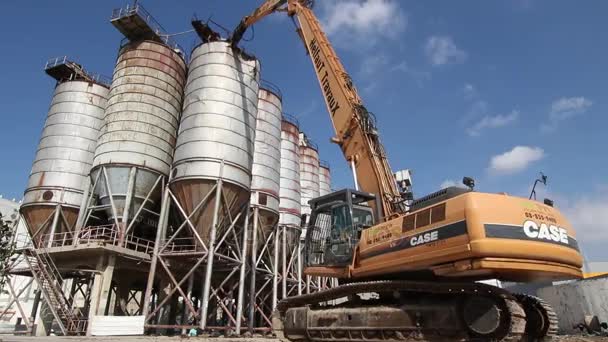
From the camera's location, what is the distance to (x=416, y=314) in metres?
7.18

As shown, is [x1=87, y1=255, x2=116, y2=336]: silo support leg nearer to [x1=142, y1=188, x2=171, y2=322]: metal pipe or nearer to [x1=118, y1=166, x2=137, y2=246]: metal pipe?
[x1=118, y1=166, x2=137, y2=246]: metal pipe

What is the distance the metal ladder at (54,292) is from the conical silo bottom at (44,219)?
1.26 m

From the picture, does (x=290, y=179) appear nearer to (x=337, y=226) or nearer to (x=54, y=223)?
(x=54, y=223)

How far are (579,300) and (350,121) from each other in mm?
13720

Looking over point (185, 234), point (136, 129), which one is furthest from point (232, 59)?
point (185, 234)

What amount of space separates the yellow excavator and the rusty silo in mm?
16982

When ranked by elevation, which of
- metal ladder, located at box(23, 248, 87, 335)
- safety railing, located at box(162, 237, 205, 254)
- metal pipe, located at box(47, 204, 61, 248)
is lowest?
metal ladder, located at box(23, 248, 87, 335)

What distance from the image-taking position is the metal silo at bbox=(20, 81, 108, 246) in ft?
72.0

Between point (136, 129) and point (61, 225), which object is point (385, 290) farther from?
point (61, 225)

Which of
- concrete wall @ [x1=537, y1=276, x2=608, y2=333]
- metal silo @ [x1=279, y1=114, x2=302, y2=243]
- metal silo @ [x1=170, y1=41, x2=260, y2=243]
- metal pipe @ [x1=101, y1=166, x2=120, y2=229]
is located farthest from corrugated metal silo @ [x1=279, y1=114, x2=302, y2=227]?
concrete wall @ [x1=537, y1=276, x2=608, y2=333]

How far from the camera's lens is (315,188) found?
35156 millimetres

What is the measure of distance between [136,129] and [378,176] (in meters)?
14.2

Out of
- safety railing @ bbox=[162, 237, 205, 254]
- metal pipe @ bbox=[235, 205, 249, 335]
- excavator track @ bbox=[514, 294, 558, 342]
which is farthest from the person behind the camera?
metal pipe @ bbox=[235, 205, 249, 335]

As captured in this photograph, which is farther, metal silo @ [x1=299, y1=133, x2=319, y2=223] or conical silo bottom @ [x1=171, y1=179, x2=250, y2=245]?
metal silo @ [x1=299, y1=133, x2=319, y2=223]
